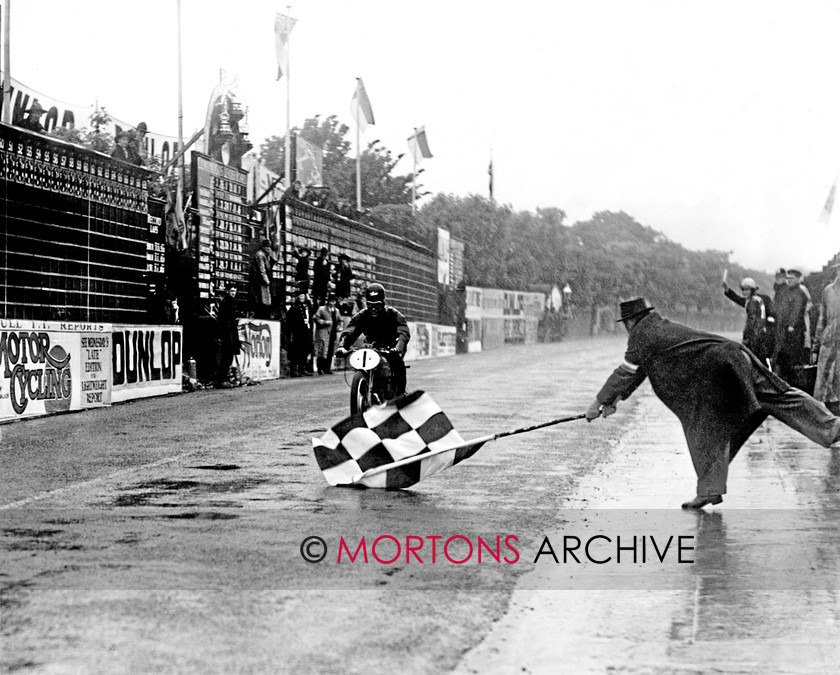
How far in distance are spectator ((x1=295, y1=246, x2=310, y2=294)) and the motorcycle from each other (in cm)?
1715

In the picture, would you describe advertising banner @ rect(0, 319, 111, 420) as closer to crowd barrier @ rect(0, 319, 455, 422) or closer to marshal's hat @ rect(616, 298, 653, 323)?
crowd barrier @ rect(0, 319, 455, 422)

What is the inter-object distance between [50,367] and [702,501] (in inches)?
416

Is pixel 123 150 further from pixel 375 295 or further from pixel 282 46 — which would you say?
pixel 282 46

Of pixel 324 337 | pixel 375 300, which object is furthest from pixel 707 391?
pixel 324 337

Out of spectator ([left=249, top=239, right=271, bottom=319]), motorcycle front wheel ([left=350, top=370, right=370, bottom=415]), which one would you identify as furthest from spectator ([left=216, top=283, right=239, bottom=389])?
motorcycle front wheel ([left=350, top=370, right=370, bottom=415])

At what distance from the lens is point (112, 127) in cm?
2208

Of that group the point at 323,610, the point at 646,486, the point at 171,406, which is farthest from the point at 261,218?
the point at 323,610

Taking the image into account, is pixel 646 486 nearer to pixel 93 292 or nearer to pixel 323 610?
pixel 323 610

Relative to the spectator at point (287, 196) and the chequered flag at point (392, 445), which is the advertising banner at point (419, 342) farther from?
the chequered flag at point (392, 445)

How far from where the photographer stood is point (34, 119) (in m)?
18.9

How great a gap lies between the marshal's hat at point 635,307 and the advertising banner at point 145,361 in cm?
1173

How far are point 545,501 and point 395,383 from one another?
15.2ft

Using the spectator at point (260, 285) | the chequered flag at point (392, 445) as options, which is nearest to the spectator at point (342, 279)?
the spectator at point (260, 285)

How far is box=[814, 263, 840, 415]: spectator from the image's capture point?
14.7 m
